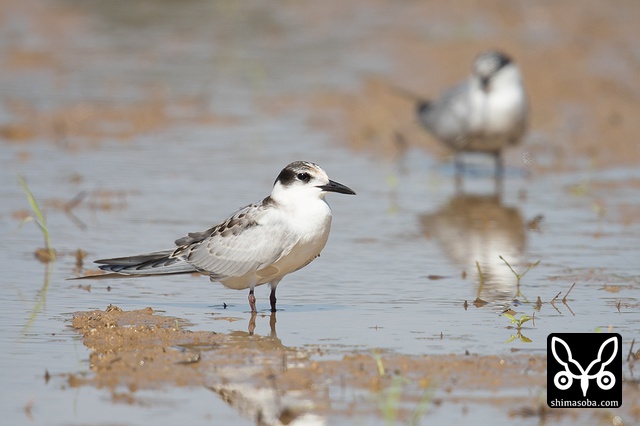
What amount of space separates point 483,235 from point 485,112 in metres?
2.57

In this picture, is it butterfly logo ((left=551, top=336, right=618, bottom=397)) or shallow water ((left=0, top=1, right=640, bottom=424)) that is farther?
shallow water ((left=0, top=1, right=640, bottom=424))

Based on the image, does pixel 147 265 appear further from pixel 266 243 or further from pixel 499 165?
pixel 499 165

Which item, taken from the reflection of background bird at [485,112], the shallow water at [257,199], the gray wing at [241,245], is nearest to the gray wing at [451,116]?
the reflection of background bird at [485,112]

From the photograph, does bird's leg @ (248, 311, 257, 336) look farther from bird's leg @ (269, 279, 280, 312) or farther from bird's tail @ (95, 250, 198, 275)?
bird's tail @ (95, 250, 198, 275)

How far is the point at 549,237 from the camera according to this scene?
7883mm

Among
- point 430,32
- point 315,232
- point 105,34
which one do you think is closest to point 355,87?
point 430,32

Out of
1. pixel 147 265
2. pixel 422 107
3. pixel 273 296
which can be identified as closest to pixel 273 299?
pixel 273 296

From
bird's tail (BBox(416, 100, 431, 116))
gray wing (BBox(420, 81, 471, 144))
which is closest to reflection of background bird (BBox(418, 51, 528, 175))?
gray wing (BBox(420, 81, 471, 144))

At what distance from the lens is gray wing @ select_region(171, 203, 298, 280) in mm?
5891

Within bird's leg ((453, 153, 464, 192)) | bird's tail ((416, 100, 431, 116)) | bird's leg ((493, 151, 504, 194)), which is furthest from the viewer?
bird's tail ((416, 100, 431, 116))

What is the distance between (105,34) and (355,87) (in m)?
4.46
